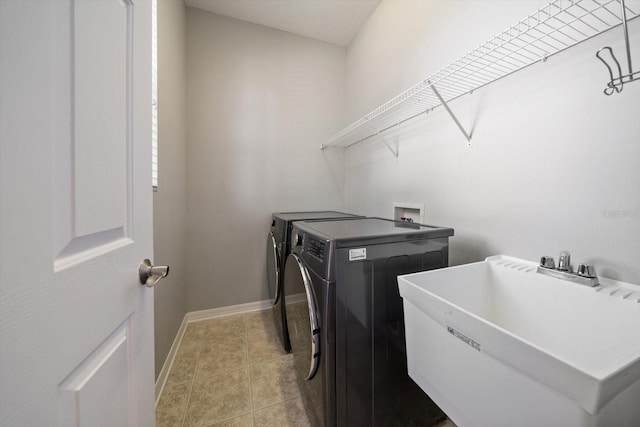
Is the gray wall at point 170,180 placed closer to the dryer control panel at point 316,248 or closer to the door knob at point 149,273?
the door knob at point 149,273

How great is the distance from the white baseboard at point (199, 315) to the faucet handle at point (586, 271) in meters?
1.17

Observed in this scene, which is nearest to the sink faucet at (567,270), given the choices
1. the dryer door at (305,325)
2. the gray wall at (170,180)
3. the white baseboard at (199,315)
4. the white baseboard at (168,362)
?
the dryer door at (305,325)

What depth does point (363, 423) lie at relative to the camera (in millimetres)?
948

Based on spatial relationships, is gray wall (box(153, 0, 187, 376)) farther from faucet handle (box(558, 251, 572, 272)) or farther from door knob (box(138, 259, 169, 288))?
faucet handle (box(558, 251, 572, 272))

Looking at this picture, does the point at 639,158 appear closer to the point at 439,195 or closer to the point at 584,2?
the point at 584,2

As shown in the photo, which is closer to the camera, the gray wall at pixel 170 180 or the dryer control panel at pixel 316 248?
the dryer control panel at pixel 316 248

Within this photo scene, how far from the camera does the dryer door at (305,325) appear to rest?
3.10ft

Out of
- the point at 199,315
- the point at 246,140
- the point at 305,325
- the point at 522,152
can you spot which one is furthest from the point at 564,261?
the point at 199,315

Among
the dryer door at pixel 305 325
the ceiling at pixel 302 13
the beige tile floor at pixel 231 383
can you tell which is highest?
the ceiling at pixel 302 13

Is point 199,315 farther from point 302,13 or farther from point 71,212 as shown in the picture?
point 302,13

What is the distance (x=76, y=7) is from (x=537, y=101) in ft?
4.82

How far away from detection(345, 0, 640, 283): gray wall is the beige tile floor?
1.09 m

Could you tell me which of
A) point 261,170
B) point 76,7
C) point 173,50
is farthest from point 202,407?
point 173,50

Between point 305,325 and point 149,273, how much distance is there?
691 mm
